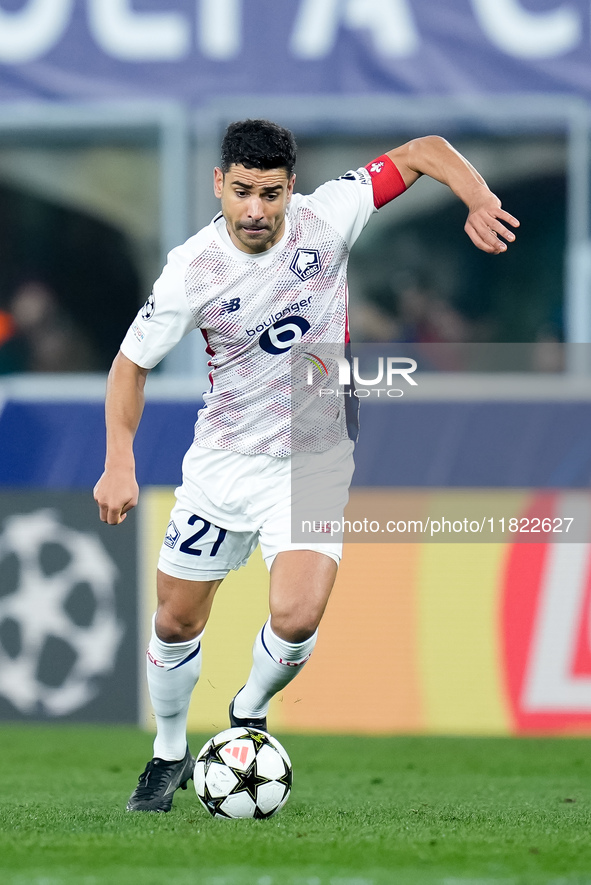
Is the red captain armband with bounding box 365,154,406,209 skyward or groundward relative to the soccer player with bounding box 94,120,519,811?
skyward

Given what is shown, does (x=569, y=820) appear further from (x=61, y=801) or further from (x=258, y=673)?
(x=61, y=801)

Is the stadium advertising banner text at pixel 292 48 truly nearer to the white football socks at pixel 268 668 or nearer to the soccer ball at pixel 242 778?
the white football socks at pixel 268 668

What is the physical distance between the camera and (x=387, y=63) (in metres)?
9.05

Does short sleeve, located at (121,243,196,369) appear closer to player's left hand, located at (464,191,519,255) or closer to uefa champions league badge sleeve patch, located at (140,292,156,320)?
uefa champions league badge sleeve patch, located at (140,292,156,320)

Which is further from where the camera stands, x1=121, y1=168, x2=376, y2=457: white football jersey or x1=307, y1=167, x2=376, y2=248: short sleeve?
x1=307, y1=167, x2=376, y2=248: short sleeve

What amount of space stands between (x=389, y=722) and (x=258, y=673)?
2.74 metres

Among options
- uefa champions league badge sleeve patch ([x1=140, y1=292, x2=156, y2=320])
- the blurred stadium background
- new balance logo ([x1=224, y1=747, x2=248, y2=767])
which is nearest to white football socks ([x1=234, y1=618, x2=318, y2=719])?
new balance logo ([x1=224, y1=747, x2=248, y2=767])

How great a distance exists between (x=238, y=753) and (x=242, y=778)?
93 mm

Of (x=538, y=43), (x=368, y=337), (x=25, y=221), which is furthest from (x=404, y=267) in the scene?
(x=25, y=221)

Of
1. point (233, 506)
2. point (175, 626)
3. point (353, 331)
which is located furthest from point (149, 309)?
point (353, 331)

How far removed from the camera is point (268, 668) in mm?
4734

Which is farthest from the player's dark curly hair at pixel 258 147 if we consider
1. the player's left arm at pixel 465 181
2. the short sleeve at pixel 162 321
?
the player's left arm at pixel 465 181

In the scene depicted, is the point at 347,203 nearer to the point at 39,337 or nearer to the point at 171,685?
the point at 171,685

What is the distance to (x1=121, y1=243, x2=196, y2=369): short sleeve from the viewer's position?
4523 mm
